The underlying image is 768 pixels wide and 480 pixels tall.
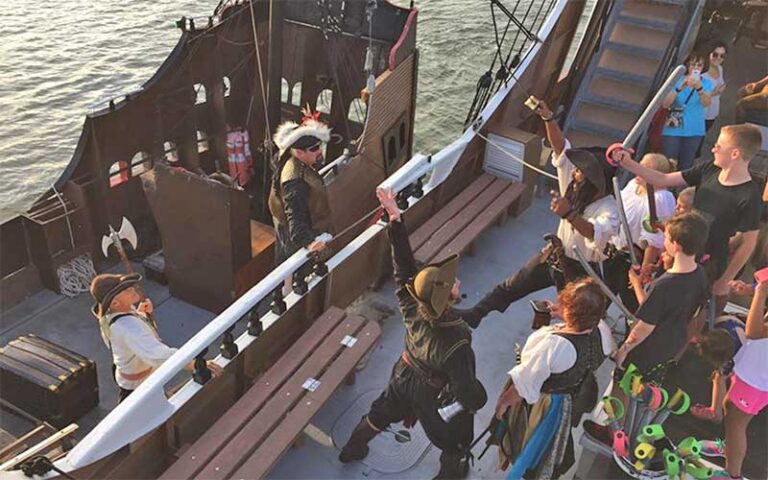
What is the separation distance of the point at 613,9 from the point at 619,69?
801 mm

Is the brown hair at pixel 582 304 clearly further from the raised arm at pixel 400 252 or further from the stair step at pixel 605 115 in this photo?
the stair step at pixel 605 115

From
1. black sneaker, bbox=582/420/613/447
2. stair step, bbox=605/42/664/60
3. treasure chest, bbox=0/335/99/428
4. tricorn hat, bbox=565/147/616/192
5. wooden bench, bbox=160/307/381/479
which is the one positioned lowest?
treasure chest, bbox=0/335/99/428

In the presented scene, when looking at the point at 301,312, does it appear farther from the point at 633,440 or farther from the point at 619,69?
the point at 619,69

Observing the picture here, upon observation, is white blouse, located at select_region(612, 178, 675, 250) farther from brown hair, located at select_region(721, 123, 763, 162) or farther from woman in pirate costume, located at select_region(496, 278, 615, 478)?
woman in pirate costume, located at select_region(496, 278, 615, 478)

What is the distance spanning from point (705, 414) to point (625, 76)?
458 centimetres

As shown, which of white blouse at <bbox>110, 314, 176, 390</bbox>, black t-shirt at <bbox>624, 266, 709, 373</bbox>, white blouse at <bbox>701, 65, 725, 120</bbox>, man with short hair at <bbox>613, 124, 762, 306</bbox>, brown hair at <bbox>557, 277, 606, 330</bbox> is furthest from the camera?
white blouse at <bbox>701, 65, 725, 120</bbox>

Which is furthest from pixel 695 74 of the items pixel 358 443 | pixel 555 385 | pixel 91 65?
pixel 91 65

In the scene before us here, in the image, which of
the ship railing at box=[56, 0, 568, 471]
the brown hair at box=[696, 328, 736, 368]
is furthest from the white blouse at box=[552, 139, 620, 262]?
the ship railing at box=[56, 0, 568, 471]

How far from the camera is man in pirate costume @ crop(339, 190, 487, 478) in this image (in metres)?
3.65

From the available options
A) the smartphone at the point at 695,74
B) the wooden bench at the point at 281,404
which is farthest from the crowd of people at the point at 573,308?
the smartphone at the point at 695,74

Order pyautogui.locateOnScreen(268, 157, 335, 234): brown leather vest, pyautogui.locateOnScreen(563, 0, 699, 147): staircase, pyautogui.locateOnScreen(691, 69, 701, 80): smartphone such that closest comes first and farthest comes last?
pyautogui.locateOnScreen(268, 157, 335, 234): brown leather vest → pyautogui.locateOnScreen(691, 69, 701, 80): smartphone → pyautogui.locateOnScreen(563, 0, 699, 147): staircase

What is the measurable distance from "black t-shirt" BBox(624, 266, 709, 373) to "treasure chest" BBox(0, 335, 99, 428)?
3.74 m

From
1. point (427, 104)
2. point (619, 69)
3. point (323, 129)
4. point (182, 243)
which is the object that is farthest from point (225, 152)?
point (427, 104)

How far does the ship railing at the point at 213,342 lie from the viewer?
12.0ft
